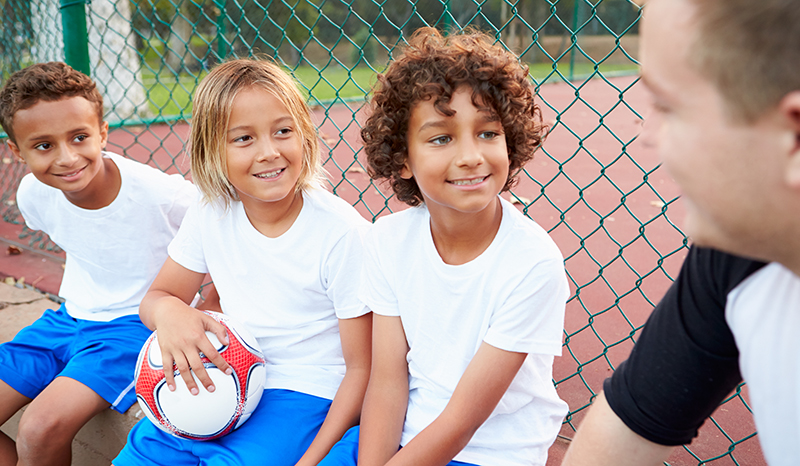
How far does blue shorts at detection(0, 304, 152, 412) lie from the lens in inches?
74.6

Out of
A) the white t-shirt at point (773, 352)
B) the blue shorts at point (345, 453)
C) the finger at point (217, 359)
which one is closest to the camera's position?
the white t-shirt at point (773, 352)

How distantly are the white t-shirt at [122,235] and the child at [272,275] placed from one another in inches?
14.2

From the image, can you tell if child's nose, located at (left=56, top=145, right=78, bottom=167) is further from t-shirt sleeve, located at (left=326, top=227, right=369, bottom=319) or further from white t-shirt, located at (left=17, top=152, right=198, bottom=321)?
t-shirt sleeve, located at (left=326, top=227, right=369, bottom=319)

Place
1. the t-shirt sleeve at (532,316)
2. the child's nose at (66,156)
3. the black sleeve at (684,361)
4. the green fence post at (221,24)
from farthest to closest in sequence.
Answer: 1. the green fence post at (221,24)
2. the child's nose at (66,156)
3. the t-shirt sleeve at (532,316)
4. the black sleeve at (684,361)

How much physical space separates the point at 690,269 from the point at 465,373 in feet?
2.03

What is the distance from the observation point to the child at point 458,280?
1.33 meters

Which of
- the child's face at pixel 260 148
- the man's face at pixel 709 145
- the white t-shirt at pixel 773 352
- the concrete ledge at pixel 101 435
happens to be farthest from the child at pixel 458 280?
the concrete ledge at pixel 101 435

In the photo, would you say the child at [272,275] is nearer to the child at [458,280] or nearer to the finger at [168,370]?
the finger at [168,370]

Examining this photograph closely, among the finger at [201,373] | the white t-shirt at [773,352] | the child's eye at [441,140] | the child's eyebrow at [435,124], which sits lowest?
the finger at [201,373]

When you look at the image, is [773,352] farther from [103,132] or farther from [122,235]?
[103,132]

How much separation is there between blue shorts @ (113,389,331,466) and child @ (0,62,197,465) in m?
0.34

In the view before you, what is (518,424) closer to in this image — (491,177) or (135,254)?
(491,177)

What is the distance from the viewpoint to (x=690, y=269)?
0.87 meters

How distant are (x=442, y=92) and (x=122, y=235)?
54.3 inches
